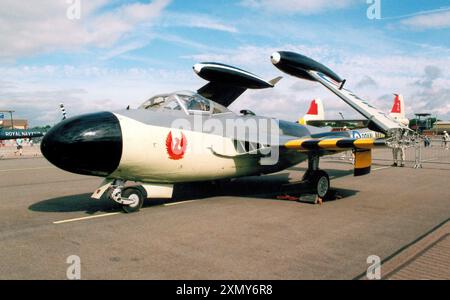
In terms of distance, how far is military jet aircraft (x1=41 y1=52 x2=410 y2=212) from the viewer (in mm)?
6473

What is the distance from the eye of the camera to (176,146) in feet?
24.8

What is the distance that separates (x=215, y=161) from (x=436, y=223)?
4.88 meters

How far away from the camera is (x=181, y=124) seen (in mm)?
7777

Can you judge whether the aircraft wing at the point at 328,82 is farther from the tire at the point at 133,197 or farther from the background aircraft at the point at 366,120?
the tire at the point at 133,197

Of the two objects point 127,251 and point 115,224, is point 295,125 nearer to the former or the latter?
point 115,224

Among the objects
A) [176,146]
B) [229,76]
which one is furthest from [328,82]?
[176,146]

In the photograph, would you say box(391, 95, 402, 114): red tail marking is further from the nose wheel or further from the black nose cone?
the black nose cone

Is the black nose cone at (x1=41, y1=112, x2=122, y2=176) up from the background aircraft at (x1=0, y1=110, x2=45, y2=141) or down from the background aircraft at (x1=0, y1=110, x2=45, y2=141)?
down

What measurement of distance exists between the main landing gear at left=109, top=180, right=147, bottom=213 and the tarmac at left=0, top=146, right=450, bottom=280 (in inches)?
8.7

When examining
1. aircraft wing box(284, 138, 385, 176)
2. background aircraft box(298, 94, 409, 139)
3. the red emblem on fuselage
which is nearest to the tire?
the red emblem on fuselage

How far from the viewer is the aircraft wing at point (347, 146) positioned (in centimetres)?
829

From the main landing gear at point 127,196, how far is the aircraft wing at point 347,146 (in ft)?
13.2
